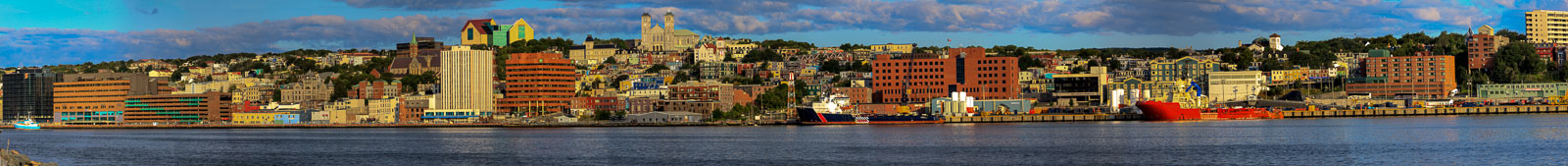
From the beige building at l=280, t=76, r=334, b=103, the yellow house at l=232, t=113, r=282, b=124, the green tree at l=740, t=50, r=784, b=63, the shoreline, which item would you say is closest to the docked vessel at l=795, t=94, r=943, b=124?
the shoreline

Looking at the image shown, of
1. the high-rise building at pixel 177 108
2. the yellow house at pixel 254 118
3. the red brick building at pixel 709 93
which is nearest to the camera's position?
the red brick building at pixel 709 93

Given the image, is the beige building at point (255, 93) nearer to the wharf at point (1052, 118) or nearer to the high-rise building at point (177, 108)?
the high-rise building at point (177, 108)

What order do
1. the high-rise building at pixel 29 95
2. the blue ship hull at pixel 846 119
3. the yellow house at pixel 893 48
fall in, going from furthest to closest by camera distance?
the yellow house at pixel 893 48 → the high-rise building at pixel 29 95 → the blue ship hull at pixel 846 119

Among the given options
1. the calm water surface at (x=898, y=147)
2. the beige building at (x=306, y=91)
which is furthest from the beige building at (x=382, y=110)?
the calm water surface at (x=898, y=147)

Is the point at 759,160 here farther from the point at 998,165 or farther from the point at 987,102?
the point at 987,102

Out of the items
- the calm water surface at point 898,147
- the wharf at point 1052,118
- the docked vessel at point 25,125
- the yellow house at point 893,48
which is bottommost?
the calm water surface at point 898,147

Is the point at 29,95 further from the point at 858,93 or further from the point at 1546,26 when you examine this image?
the point at 1546,26

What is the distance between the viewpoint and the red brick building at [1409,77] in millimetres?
138250

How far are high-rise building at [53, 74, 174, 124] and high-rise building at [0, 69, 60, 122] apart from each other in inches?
44.4

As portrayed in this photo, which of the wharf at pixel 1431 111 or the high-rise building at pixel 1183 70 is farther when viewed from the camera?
the high-rise building at pixel 1183 70

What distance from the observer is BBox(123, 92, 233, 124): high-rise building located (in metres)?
140

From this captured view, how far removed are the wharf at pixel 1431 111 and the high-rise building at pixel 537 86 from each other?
49.8m

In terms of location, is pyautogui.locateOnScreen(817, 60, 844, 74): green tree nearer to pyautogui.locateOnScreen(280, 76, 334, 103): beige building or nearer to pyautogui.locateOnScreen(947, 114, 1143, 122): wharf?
pyautogui.locateOnScreen(280, 76, 334, 103): beige building

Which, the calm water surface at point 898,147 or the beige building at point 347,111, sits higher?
the beige building at point 347,111
